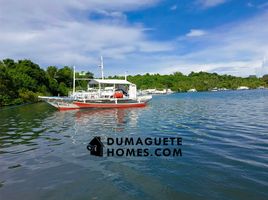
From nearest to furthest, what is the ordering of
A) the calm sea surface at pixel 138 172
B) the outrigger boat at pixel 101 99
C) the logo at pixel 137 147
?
the calm sea surface at pixel 138 172 < the logo at pixel 137 147 < the outrigger boat at pixel 101 99

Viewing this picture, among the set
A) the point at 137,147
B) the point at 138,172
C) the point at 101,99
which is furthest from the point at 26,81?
the point at 138,172

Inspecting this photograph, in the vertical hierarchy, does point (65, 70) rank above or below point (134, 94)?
above

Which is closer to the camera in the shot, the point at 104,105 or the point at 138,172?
the point at 138,172

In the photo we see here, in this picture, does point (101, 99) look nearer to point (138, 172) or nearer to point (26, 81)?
point (26, 81)

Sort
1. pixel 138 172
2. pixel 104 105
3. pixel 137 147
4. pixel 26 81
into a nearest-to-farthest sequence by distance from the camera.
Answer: pixel 138 172, pixel 137 147, pixel 104 105, pixel 26 81

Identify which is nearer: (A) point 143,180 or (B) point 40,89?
(A) point 143,180

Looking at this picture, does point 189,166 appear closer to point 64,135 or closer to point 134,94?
point 64,135

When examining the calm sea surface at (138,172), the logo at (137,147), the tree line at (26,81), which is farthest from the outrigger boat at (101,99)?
the calm sea surface at (138,172)

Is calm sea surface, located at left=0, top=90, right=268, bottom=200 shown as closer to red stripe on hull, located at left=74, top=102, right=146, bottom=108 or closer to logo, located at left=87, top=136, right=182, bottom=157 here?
logo, located at left=87, top=136, right=182, bottom=157

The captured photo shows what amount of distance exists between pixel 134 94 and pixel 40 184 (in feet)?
181

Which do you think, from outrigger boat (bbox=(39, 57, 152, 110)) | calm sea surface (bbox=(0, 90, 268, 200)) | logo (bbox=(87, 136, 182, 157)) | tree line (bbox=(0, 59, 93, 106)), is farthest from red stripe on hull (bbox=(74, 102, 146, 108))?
calm sea surface (bbox=(0, 90, 268, 200))

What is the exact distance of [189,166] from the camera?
1416cm

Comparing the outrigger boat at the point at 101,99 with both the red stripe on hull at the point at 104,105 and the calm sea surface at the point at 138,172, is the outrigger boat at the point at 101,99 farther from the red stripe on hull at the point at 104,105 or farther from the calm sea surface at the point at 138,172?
the calm sea surface at the point at 138,172

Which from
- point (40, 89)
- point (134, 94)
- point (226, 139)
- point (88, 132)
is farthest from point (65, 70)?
point (226, 139)
